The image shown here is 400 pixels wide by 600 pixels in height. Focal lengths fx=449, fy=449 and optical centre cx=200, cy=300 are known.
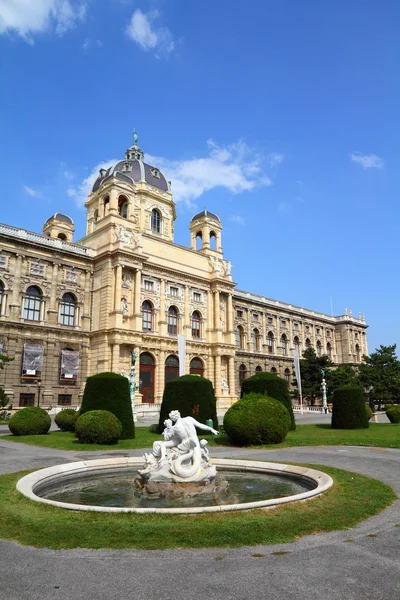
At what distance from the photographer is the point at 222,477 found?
1188 centimetres

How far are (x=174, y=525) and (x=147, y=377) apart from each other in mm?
41374

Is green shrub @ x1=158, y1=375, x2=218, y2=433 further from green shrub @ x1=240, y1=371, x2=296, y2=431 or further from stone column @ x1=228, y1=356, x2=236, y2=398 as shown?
stone column @ x1=228, y1=356, x2=236, y2=398

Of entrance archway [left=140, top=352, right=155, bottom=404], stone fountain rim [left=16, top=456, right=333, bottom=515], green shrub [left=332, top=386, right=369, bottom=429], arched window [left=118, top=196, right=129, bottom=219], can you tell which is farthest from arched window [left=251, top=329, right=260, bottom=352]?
stone fountain rim [left=16, top=456, right=333, bottom=515]

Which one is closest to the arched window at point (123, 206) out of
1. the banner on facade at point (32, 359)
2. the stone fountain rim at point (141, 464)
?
the banner on facade at point (32, 359)

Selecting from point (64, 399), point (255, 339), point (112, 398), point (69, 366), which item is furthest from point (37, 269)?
point (255, 339)

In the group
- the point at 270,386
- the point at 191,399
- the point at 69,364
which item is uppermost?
the point at 69,364

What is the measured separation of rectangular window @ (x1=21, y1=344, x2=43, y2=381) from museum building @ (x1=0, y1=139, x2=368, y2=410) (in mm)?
92

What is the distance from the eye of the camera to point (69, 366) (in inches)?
1732

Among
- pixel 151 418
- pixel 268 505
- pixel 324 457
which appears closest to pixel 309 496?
pixel 268 505

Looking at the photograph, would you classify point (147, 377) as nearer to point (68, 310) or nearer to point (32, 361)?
point (68, 310)

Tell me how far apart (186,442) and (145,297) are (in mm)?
39376

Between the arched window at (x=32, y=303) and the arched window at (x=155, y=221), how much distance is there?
18.9 m

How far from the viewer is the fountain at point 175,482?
9.54m

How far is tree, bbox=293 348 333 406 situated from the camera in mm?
56906
